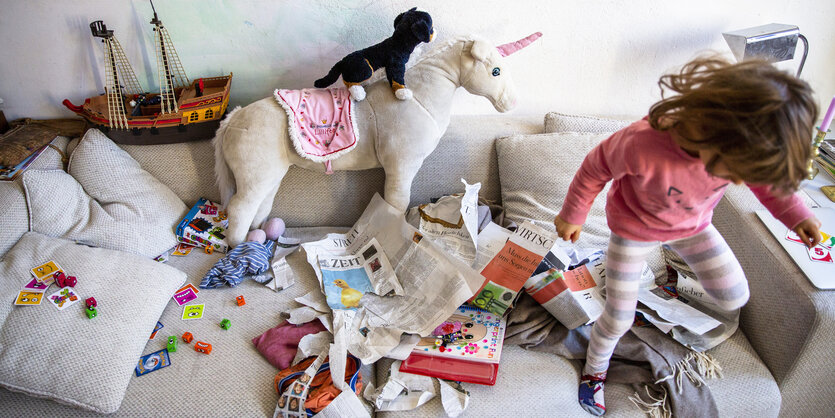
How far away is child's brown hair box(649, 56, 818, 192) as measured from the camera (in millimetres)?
715

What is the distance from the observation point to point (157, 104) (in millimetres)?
1555

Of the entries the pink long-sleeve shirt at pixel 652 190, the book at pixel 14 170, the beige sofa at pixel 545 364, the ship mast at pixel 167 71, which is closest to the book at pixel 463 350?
the beige sofa at pixel 545 364

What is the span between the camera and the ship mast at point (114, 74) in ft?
4.69

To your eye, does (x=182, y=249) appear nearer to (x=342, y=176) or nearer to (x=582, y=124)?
(x=342, y=176)

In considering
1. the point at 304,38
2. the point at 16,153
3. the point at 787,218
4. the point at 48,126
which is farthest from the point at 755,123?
the point at 48,126

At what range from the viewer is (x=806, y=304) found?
3.70ft

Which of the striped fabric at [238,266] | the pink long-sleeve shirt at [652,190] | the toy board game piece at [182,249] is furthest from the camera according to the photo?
the toy board game piece at [182,249]

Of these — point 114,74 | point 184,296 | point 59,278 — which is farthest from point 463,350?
point 114,74

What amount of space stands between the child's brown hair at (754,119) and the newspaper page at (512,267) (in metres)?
0.56

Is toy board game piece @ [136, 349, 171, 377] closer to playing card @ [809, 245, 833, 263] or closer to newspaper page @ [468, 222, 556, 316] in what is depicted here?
newspaper page @ [468, 222, 556, 316]

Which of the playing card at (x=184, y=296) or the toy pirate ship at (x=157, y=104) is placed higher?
the toy pirate ship at (x=157, y=104)

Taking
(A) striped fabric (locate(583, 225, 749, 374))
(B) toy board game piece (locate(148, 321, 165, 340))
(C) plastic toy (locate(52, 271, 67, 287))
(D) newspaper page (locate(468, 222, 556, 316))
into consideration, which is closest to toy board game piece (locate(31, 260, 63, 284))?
(C) plastic toy (locate(52, 271, 67, 287))

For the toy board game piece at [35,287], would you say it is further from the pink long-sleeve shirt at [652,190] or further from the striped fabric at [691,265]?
the striped fabric at [691,265]

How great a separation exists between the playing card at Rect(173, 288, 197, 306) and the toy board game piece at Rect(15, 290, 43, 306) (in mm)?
307
